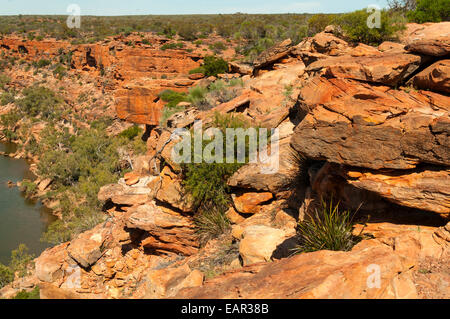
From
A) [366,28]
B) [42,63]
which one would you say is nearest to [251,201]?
[366,28]

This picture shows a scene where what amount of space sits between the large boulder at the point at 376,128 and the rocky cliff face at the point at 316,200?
0.06 ft

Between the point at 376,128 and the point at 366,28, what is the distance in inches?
317

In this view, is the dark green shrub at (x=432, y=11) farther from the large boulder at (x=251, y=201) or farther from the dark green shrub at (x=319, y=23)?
the large boulder at (x=251, y=201)

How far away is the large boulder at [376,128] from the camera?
4.65 meters

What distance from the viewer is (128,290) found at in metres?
9.39

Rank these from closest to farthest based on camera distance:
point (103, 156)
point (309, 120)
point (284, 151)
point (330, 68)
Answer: point (309, 120) < point (330, 68) < point (284, 151) < point (103, 156)

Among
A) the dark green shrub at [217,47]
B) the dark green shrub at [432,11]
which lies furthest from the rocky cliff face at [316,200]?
the dark green shrub at [217,47]

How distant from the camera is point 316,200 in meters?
6.55

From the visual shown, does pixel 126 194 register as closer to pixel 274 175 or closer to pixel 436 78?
pixel 274 175

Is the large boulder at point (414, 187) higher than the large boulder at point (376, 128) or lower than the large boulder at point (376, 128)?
lower

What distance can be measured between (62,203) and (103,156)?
226 inches

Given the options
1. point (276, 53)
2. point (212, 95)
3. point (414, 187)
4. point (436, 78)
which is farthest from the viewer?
point (212, 95)

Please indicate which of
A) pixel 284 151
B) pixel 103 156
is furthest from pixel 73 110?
pixel 284 151

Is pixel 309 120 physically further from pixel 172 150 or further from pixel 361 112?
pixel 172 150
